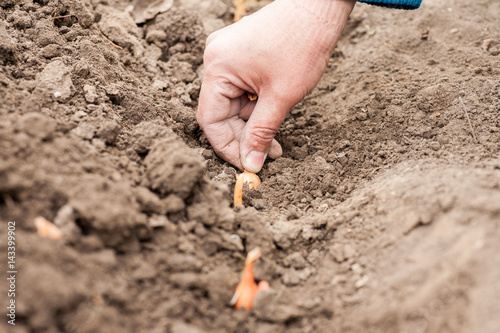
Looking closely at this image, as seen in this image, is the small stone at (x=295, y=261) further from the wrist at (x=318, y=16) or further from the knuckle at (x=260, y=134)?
the wrist at (x=318, y=16)

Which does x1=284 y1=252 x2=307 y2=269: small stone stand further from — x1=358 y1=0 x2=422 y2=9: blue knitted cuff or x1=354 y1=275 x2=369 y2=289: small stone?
x1=358 y1=0 x2=422 y2=9: blue knitted cuff

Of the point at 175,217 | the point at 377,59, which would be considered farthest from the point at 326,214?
the point at 377,59

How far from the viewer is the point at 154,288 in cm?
155

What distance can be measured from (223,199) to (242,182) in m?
0.43

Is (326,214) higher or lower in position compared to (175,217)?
lower

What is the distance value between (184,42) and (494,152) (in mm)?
2571

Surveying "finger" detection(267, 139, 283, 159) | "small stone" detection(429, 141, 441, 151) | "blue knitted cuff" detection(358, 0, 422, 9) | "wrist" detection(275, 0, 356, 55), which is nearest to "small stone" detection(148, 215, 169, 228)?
"finger" detection(267, 139, 283, 159)

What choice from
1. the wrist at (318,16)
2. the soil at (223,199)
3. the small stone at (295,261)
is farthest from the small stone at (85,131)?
the wrist at (318,16)

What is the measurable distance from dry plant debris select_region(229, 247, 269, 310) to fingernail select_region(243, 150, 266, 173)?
0.85 m

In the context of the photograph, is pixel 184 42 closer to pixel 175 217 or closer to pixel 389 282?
pixel 175 217

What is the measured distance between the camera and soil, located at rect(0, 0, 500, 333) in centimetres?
142

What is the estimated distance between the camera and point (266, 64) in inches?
94.0

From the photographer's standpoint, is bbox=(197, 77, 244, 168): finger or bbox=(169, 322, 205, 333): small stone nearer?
bbox=(169, 322, 205, 333): small stone

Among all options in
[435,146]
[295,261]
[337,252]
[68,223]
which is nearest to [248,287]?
[295,261]
